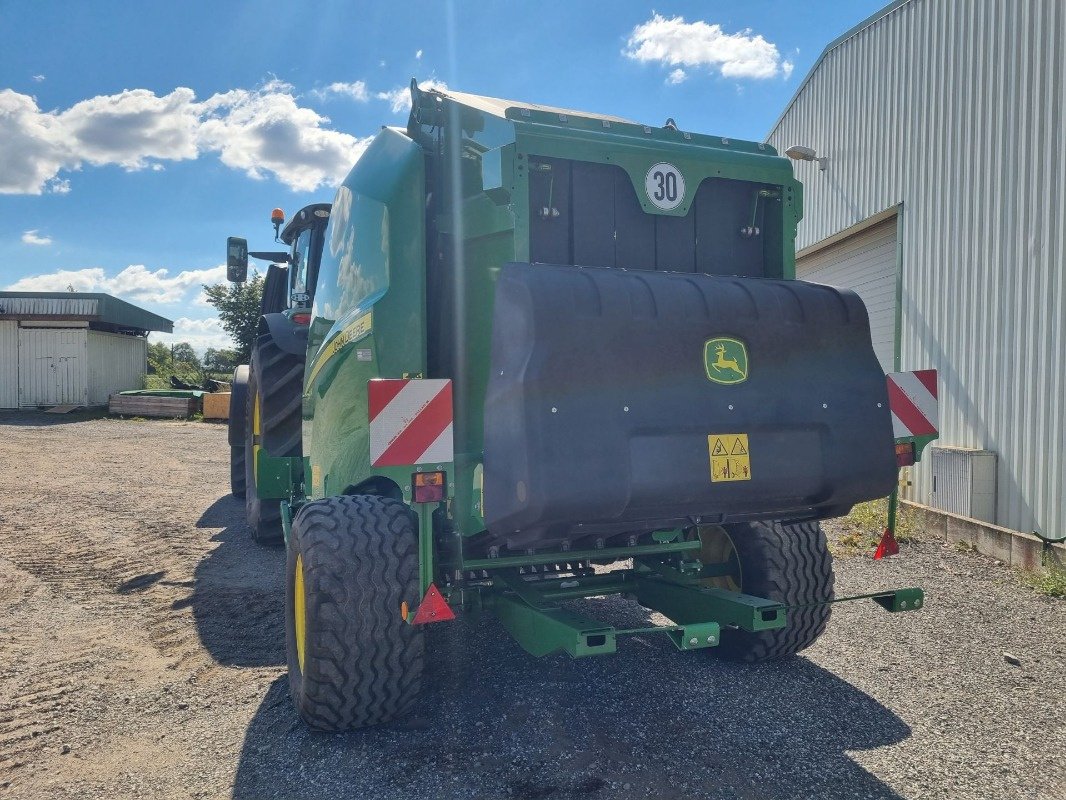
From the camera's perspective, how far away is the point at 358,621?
3.23 meters

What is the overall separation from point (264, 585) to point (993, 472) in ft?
21.3

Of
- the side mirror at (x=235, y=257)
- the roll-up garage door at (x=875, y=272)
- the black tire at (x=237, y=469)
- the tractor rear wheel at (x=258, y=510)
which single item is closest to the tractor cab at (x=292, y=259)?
the side mirror at (x=235, y=257)

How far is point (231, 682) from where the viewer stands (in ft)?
13.4

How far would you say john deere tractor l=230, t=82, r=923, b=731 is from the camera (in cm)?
294

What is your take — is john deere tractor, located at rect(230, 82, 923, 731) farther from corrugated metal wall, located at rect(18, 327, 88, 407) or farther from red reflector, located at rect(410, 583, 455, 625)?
corrugated metal wall, located at rect(18, 327, 88, 407)

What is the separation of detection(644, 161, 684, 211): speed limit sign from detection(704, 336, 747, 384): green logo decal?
0.79 meters

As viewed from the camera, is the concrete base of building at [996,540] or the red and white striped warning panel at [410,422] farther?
the concrete base of building at [996,540]

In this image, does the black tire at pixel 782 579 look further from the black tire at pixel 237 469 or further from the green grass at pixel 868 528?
the black tire at pixel 237 469

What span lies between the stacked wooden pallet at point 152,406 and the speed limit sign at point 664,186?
785 inches

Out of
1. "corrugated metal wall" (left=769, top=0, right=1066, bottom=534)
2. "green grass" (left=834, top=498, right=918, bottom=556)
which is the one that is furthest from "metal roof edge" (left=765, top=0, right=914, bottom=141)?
"green grass" (left=834, top=498, right=918, bottom=556)

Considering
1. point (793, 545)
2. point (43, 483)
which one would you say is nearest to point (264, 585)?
point (793, 545)

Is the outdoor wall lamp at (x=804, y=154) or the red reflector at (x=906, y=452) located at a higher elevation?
the outdoor wall lamp at (x=804, y=154)

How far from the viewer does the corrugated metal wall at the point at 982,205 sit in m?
6.68

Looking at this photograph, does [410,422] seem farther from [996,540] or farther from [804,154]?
[804,154]
